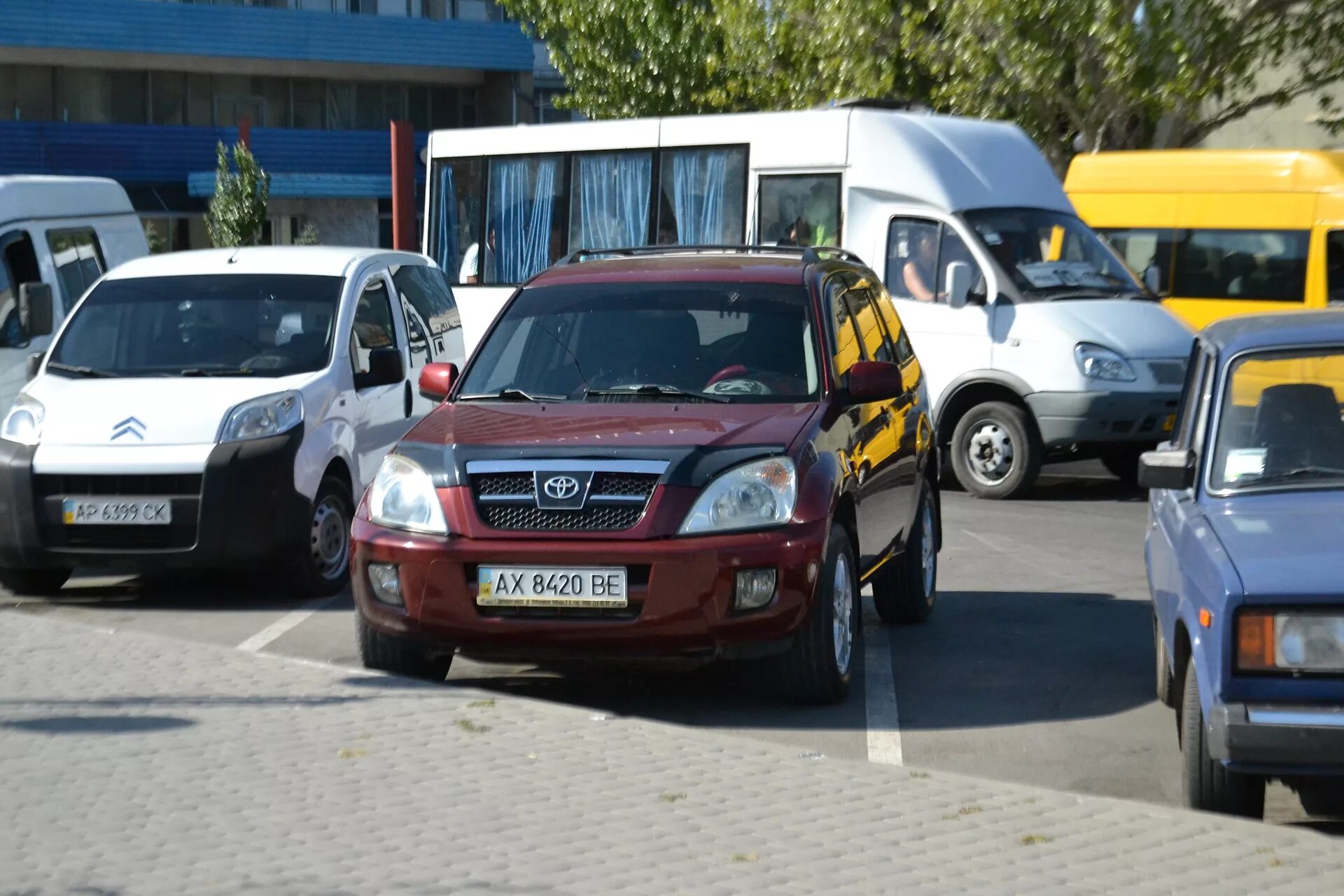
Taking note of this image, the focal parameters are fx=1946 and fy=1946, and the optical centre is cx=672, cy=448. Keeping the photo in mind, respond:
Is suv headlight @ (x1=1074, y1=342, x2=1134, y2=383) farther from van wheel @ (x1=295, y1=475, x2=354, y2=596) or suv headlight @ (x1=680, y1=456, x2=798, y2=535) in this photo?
suv headlight @ (x1=680, y1=456, x2=798, y2=535)

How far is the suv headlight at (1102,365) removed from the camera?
46.0ft

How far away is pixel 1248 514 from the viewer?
5.74 meters

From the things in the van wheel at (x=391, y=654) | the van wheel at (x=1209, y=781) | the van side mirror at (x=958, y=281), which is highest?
the van side mirror at (x=958, y=281)

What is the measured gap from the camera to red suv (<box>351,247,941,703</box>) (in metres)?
6.88

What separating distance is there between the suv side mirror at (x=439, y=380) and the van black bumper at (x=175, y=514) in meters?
1.49

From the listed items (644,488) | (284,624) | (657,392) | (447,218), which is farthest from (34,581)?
(447,218)

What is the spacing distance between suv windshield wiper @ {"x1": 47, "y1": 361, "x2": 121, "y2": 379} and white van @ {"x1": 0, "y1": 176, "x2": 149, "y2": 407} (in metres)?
1.27

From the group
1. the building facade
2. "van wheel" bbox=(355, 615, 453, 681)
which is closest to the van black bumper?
"van wheel" bbox=(355, 615, 453, 681)

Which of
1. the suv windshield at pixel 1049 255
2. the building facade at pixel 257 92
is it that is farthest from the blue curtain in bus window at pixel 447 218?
the building facade at pixel 257 92

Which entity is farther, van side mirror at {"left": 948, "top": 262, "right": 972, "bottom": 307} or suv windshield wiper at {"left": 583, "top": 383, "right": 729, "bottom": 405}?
van side mirror at {"left": 948, "top": 262, "right": 972, "bottom": 307}

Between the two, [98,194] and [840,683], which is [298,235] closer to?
[98,194]

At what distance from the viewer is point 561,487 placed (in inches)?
274

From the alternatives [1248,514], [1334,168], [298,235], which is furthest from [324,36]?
[1248,514]

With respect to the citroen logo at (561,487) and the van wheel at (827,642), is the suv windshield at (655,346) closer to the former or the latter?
the van wheel at (827,642)
